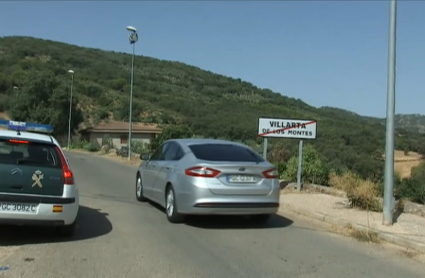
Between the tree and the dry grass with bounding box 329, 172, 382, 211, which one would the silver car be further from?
the tree

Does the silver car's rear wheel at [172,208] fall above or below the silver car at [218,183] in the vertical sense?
below

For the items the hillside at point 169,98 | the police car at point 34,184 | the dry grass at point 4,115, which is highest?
the hillside at point 169,98

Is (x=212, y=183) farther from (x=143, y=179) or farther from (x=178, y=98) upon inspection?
(x=178, y=98)

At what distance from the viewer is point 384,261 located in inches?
281

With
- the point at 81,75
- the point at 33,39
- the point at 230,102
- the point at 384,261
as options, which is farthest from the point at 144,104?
the point at 384,261

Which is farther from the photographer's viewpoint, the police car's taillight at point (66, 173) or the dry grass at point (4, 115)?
the dry grass at point (4, 115)

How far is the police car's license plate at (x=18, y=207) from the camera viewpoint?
7055 mm

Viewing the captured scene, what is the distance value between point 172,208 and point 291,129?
6.55 meters

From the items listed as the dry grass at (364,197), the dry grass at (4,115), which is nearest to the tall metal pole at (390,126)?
the dry grass at (364,197)

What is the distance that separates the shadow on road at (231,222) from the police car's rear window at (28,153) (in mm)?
2972

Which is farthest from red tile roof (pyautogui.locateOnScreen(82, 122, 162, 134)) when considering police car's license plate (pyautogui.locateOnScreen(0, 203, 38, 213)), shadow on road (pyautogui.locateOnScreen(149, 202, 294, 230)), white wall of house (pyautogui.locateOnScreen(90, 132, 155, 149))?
police car's license plate (pyautogui.locateOnScreen(0, 203, 38, 213))

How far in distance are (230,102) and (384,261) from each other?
90.2m

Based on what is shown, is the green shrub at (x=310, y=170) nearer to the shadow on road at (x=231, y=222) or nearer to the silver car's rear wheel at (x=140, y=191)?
the silver car's rear wheel at (x=140, y=191)

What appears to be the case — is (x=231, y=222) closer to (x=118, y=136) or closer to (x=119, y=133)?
(x=119, y=133)
